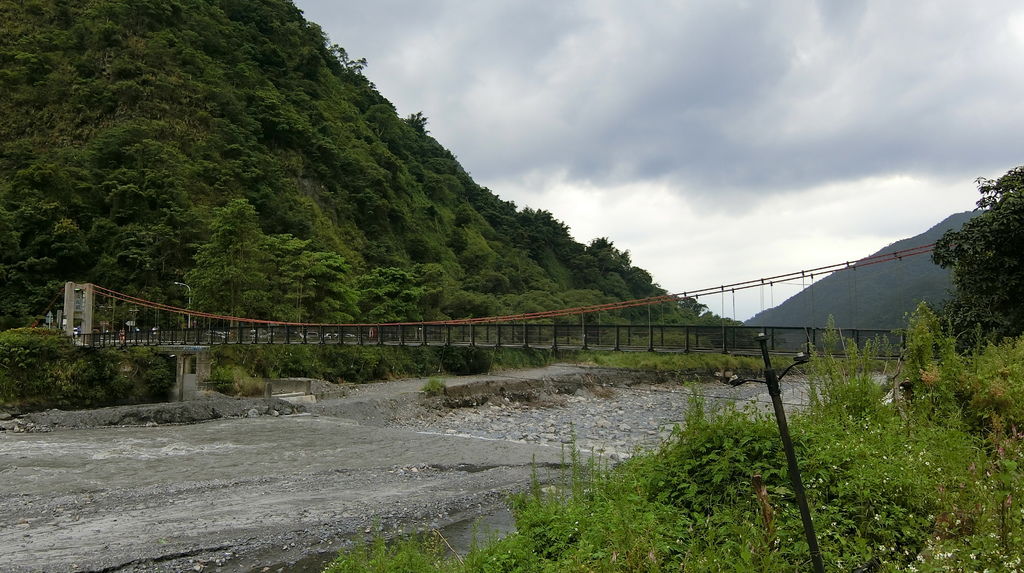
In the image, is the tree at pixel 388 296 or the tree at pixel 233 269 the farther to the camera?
the tree at pixel 388 296

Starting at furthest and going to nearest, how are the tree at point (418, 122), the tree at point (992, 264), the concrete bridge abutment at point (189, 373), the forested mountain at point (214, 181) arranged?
the tree at point (418, 122), the forested mountain at point (214, 181), the concrete bridge abutment at point (189, 373), the tree at point (992, 264)

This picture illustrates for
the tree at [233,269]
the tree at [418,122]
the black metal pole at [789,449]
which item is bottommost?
the black metal pole at [789,449]

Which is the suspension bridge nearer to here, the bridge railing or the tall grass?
the bridge railing

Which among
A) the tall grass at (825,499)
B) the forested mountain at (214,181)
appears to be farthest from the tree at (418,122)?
the tall grass at (825,499)

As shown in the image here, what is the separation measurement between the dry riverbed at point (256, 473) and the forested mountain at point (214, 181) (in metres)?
11.1

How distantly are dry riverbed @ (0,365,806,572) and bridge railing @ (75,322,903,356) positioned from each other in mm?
1955

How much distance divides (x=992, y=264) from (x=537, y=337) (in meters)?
12.9

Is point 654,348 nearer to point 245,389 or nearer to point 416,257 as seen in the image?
point 245,389

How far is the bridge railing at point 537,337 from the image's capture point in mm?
15977

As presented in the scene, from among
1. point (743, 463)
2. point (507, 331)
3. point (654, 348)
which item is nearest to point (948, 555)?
point (743, 463)

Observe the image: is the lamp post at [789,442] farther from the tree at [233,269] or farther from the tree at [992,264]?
the tree at [233,269]

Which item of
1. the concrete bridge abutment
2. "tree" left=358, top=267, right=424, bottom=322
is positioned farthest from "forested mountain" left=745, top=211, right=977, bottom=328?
the concrete bridge abutment

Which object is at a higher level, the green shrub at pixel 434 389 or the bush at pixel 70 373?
the bush at pixel 70 373

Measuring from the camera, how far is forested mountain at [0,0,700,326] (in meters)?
29.2
